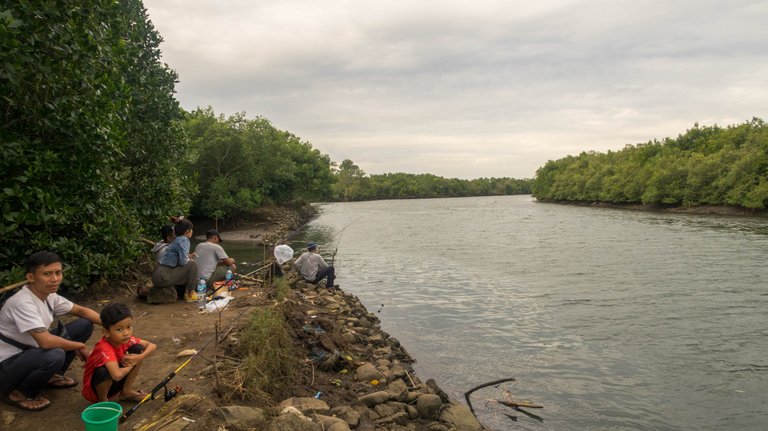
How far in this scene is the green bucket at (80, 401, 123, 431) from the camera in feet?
13.9

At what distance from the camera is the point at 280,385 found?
21.9ft

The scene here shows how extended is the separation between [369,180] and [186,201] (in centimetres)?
14541

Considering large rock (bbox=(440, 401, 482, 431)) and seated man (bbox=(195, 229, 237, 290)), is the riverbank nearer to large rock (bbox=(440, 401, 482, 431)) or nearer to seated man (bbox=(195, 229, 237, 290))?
large rock (bbox=(440, 401, 482, 431))

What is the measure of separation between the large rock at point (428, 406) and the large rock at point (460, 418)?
0.13 meters

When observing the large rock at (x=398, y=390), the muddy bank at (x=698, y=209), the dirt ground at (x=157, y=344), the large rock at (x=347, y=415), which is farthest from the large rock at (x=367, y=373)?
the muddy bank at (x=698, y=209)

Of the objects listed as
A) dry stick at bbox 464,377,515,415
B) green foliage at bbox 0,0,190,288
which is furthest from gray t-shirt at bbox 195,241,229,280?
dry stick at bbox 464,377,515,415

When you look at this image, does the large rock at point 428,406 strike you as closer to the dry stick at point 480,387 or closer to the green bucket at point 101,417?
the dry stick at point 480,387

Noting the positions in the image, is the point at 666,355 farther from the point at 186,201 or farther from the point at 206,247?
the point at 186,201

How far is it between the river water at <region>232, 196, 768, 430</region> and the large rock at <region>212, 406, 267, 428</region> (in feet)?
13.5

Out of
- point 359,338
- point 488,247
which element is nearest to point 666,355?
point 359,338

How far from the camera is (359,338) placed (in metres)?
10.6

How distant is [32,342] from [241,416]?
2.30 meters

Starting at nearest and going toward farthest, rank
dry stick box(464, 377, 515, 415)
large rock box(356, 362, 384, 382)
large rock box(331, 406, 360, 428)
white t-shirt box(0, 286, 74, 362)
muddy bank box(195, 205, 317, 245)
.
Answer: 1. white t-shirt box(0, 286, 74, 362)
2. large rock box(331, 406, 360, 428)
3. large rock box(356, 362, 384, 382)
4. dry stick box(464, 377, 515, 415)
5. muddy bank box(195, 205, 317, 245)

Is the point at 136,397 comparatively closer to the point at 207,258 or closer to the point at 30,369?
the point at 30,369
